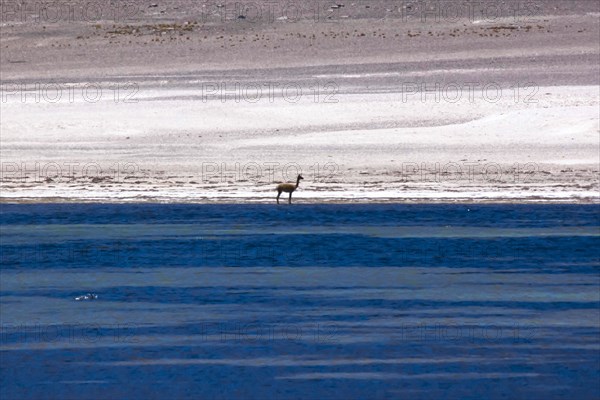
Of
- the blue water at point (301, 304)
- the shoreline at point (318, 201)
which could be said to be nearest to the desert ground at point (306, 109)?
the shoreline at point (318, 201)

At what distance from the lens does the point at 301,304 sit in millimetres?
12578

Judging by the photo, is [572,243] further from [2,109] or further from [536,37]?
[536,37]

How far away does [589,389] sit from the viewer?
395 inches

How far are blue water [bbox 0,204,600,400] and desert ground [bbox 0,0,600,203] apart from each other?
205 cm

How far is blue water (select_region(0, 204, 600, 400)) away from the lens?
33.7 feet

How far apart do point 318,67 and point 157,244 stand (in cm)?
1525

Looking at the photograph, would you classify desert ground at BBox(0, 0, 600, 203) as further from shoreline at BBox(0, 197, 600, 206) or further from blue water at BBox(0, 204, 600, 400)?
blue water at BBox(0, 204, 600, 400)

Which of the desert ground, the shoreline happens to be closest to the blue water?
the shoreline

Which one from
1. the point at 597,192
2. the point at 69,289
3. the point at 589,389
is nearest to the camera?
the point at 589,389

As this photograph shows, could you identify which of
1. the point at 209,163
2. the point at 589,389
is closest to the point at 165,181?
the point at 209,163

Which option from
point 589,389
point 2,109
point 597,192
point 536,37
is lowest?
point 589,389

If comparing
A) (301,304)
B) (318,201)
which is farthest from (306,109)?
(301,304)

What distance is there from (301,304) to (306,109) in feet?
41.5

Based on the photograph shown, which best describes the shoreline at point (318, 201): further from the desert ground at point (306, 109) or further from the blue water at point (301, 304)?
the blue water at point (301, 304)
